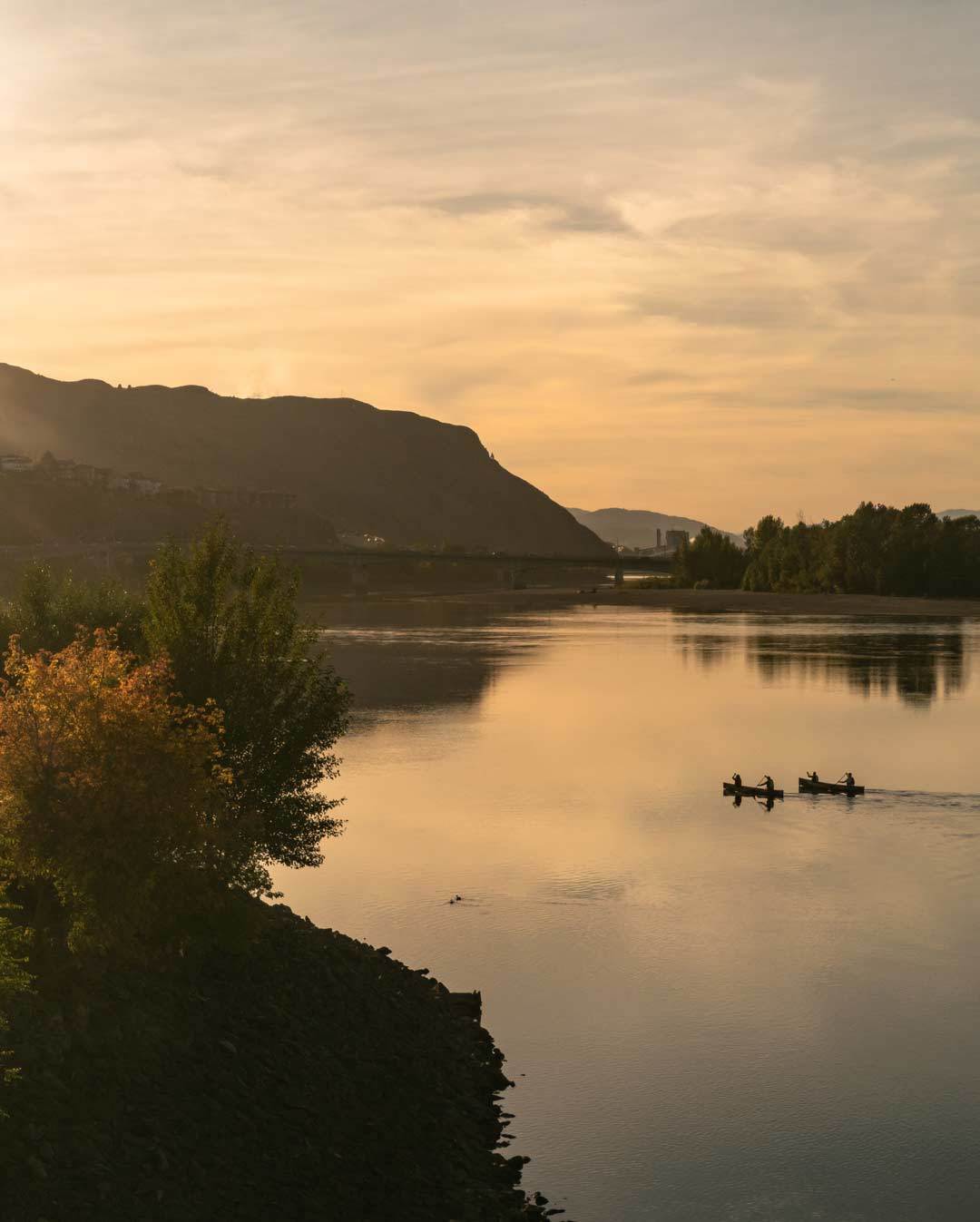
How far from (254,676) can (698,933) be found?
13.3 metres

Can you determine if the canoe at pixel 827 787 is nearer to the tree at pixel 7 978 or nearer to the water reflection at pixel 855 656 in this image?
the water reflection at pixel 855 656

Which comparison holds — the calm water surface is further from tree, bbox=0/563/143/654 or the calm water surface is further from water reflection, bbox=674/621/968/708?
water reflection, bbox=674/621/968/708

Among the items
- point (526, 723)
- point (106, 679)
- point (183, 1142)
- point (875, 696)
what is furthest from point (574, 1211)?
point (875, 696)

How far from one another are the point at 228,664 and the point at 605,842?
17465 millimetres

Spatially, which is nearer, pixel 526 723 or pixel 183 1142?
pixel 183 1142

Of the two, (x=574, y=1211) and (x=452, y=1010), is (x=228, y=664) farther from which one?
(x=574, y=1211)

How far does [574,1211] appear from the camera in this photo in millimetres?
21422

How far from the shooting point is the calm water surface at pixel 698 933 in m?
23.2

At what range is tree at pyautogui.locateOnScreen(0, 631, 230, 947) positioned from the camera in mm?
22625

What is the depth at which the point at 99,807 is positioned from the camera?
22.8 meters

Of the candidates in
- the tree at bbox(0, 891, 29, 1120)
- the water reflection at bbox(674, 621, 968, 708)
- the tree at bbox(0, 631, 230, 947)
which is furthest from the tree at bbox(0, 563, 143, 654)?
the water reflection at bbox(674, 621, 968, 708)

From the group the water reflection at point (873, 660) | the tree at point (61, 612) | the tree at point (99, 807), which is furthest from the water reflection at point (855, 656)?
the tree at point (99, 807)

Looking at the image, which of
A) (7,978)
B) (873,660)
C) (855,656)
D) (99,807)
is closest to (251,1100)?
(7,978)

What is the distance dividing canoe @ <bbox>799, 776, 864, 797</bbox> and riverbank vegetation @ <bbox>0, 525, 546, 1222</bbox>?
2955cm
